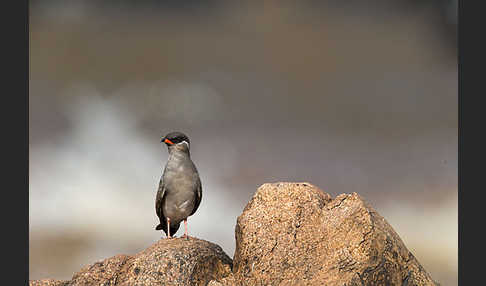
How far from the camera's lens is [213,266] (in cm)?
791

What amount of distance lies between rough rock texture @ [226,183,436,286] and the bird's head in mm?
1667

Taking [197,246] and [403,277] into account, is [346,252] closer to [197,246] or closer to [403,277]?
[403,277]

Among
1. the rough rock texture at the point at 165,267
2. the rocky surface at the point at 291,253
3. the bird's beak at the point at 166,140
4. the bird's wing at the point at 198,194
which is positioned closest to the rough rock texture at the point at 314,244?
the rocky surface at the point at 291,253

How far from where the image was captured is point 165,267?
7676mm

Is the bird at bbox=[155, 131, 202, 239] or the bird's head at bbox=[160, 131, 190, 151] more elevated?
the bird's head at bbox=[160, 131, 190, 151]

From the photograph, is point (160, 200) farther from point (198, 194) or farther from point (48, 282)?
point (48, 282)

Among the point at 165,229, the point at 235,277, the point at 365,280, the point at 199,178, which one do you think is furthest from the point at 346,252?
the point at 165,229

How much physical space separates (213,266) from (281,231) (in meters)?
1.19

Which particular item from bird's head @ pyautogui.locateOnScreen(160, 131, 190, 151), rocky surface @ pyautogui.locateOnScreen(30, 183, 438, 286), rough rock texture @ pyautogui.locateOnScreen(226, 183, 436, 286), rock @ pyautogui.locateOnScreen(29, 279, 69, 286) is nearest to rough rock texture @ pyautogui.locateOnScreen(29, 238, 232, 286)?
rocky surface @ pyautogui.locateOnScreen(30, 183, 438, 286)

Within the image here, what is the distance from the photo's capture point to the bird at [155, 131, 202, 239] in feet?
29.0

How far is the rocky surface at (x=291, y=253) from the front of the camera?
6.88m

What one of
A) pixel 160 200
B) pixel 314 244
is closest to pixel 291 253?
pixel 314 244

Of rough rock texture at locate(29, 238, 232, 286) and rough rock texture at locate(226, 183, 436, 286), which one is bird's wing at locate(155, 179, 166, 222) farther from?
rough rock texture at locate(226, 183, 436, 286)

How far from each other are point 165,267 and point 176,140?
6.91ft
